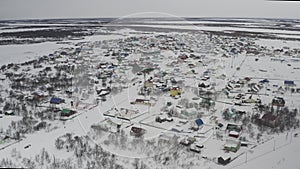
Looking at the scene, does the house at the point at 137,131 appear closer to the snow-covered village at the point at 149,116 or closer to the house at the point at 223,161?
the snow-covered village at the point at 149,116

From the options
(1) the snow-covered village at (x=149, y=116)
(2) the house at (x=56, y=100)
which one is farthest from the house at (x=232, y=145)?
(2) the house at (x=56, y=100)

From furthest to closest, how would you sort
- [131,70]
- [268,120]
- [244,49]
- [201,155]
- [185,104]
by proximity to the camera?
[244,49]
[131,70]
[185,104]
[268,120]
[201,155]

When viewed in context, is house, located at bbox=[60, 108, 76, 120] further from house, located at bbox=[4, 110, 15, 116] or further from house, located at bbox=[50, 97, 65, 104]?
house, located at bbox=[4, 110, 15, 116]

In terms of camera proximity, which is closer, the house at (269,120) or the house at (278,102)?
the house at (269,120)

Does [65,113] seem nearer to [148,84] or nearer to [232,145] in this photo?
[148,84]

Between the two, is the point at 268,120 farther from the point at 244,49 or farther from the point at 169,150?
the point at 244,49

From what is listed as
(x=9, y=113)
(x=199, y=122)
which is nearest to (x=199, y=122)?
(x=199, y=122)

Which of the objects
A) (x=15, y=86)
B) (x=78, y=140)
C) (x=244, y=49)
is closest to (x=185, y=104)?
(x=78, y=140)

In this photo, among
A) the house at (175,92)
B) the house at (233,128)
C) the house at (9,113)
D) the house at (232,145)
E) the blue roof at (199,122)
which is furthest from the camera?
the house at (175,92)
